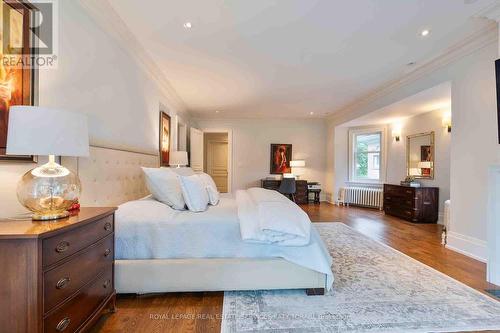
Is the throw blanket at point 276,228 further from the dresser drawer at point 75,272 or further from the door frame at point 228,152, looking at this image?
the door frame at point 228,152

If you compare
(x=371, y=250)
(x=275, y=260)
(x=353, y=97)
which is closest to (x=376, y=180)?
(x=353, y=97)

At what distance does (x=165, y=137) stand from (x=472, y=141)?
14.6 ft

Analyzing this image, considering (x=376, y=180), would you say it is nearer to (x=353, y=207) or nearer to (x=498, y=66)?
(x=353, y=207)

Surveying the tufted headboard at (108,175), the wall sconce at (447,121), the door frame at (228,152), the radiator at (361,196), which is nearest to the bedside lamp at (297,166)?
the radiator at (361,196)

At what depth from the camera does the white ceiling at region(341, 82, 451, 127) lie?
376 cm

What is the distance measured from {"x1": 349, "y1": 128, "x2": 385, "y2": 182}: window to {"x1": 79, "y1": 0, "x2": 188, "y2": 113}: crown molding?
17.1ft

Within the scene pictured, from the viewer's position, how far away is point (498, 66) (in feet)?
7.42

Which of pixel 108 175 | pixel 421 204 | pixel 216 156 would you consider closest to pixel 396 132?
pixel 421 204

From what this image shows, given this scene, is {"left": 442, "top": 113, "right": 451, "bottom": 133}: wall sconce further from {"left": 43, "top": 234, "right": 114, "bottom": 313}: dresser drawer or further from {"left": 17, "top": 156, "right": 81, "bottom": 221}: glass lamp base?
{"left": 17, "top": 156, "right": 81, "bottom": 221}: glass lamp base

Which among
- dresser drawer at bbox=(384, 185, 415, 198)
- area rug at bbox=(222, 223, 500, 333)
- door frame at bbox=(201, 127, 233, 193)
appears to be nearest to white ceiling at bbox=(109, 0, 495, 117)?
dresser drawer at bbox=(384, 185, 415, 198)

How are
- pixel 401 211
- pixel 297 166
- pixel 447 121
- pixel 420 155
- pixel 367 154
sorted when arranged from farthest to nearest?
pixel 297 166 → pixel 367 154 → pixel 420 155 → pixel 401 211 → pixel 447 121

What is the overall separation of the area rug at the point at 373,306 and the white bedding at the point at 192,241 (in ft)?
0.87

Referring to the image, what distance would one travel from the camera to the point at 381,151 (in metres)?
6.34

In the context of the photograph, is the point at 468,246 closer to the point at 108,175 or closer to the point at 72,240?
the point at 72,240
